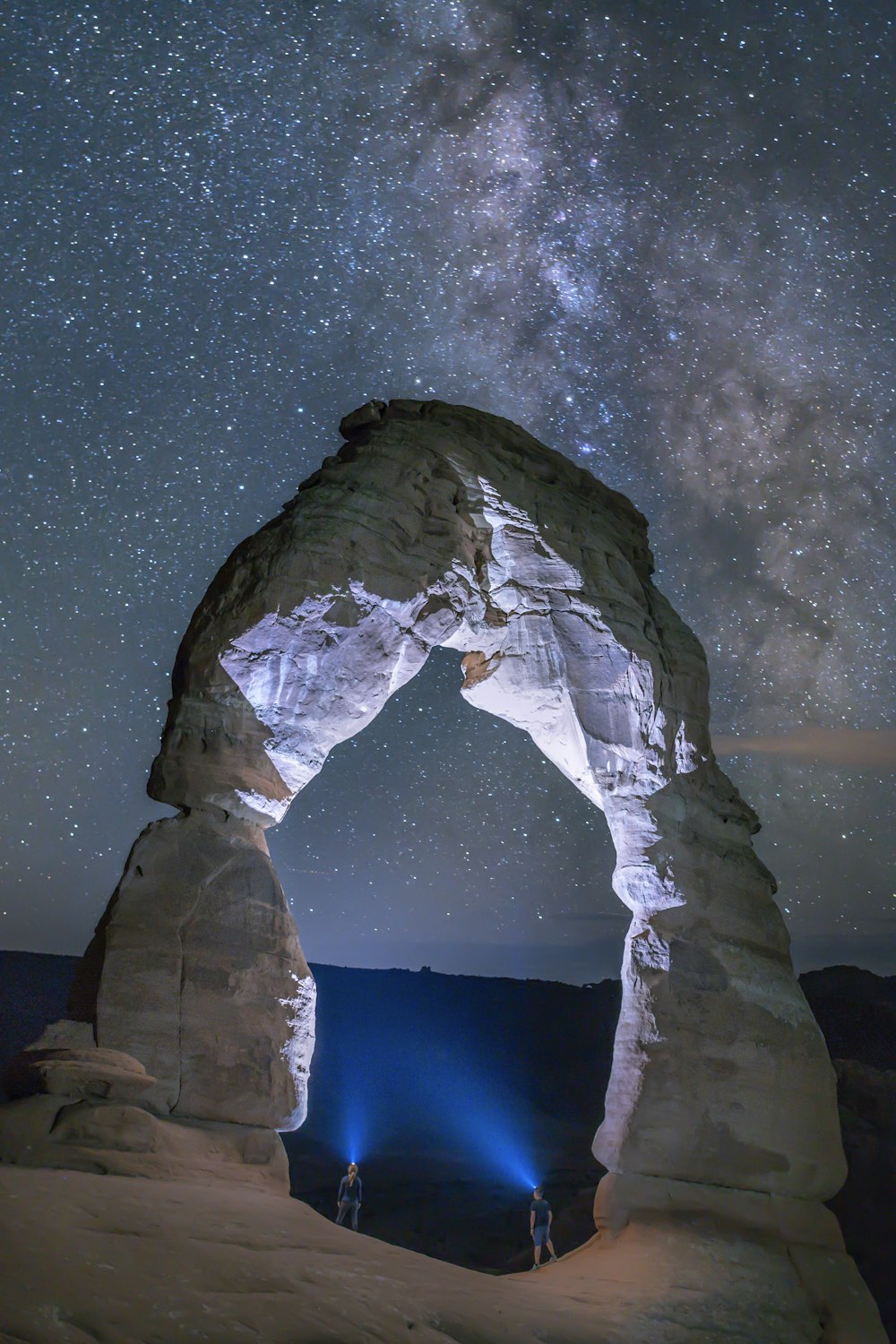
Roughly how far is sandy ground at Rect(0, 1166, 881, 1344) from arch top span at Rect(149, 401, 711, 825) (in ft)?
10.00

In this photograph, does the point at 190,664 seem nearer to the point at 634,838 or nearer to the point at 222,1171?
the point at 222,1171

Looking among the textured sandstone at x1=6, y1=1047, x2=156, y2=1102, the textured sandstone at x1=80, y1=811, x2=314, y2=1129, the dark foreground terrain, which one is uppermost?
the textured sandstone at x1=80, y1=811, x2=314, y2=1129

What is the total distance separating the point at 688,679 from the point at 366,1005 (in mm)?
37587

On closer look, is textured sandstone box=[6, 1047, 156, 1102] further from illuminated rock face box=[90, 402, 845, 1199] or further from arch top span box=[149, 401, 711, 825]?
arch top span box=[149, 401, 711, 825]

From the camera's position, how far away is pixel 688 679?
A: 10.1 m

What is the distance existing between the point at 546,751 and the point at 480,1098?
3089 centimetres

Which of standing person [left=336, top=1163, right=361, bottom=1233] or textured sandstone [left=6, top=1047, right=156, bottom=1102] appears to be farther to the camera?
standing person [left=336, top=1163, right=361, bottom=1233]

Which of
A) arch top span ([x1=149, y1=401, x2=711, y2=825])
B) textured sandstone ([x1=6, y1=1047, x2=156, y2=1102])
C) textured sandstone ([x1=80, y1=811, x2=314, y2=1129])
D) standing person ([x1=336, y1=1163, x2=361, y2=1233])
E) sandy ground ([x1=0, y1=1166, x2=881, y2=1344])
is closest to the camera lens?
sandy ground ([x1=0, y1=1166, x2=881, y2=1344])

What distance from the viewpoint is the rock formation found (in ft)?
21.6

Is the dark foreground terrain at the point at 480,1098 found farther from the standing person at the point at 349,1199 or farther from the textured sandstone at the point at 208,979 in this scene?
the textured sandstone at the point at 208,979

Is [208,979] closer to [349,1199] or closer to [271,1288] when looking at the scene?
[271,1288]

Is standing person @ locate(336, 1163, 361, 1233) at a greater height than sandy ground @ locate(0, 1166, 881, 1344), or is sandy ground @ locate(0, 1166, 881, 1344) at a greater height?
sandy ground @ locate(0, 1166, 881, 1344)

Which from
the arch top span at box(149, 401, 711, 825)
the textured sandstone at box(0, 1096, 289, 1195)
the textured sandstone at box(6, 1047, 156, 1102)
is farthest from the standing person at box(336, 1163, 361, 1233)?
the textured sandstone at box(6, 1047, 156, 1102)

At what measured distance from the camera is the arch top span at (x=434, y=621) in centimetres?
748
